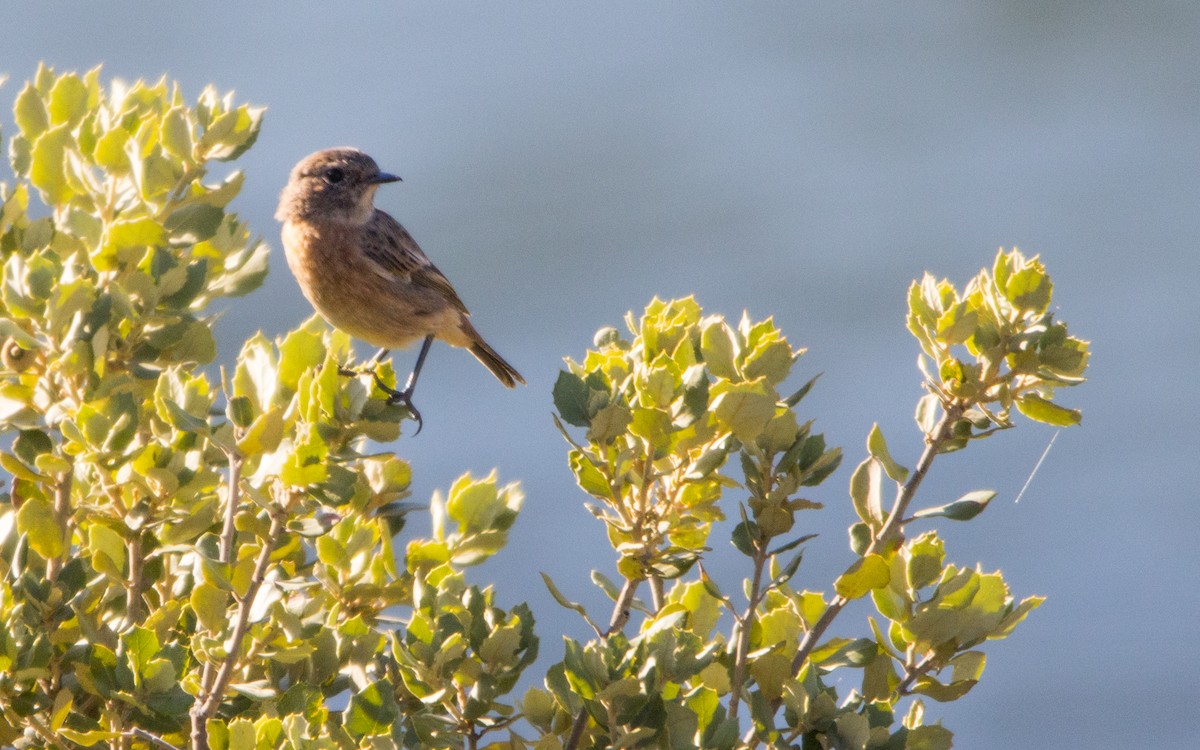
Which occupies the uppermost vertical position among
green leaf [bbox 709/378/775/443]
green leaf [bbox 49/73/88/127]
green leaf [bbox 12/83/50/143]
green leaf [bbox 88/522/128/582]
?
green leaf [bbox 49/73/88/127]

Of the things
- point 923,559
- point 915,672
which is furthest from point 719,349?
point 915,672

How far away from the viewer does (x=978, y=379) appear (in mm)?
1817

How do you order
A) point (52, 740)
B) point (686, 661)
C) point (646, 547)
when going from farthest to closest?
point (646, 547), point (52, 740), point (686, 661)

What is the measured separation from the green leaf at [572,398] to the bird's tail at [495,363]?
11.1 ft

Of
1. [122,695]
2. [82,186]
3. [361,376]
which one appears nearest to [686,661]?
[361,376]

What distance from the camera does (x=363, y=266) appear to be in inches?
185

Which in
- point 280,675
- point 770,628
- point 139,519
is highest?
point 770,628

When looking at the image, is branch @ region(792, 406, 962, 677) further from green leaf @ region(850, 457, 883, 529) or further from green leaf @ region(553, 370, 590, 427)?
green leaf @ region(553, 370, 590, 427)

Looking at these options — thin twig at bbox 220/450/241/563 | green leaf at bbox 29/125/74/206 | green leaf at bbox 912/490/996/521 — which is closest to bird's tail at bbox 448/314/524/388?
green leaf at bbox 29/125/74/206

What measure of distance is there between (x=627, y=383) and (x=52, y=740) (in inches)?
34.8

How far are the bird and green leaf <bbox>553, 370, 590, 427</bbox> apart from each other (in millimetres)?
2672

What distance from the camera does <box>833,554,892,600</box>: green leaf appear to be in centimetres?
171

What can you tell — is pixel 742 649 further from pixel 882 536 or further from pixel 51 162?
pixel 51 162

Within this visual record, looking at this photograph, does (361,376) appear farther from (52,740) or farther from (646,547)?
(52,740)
